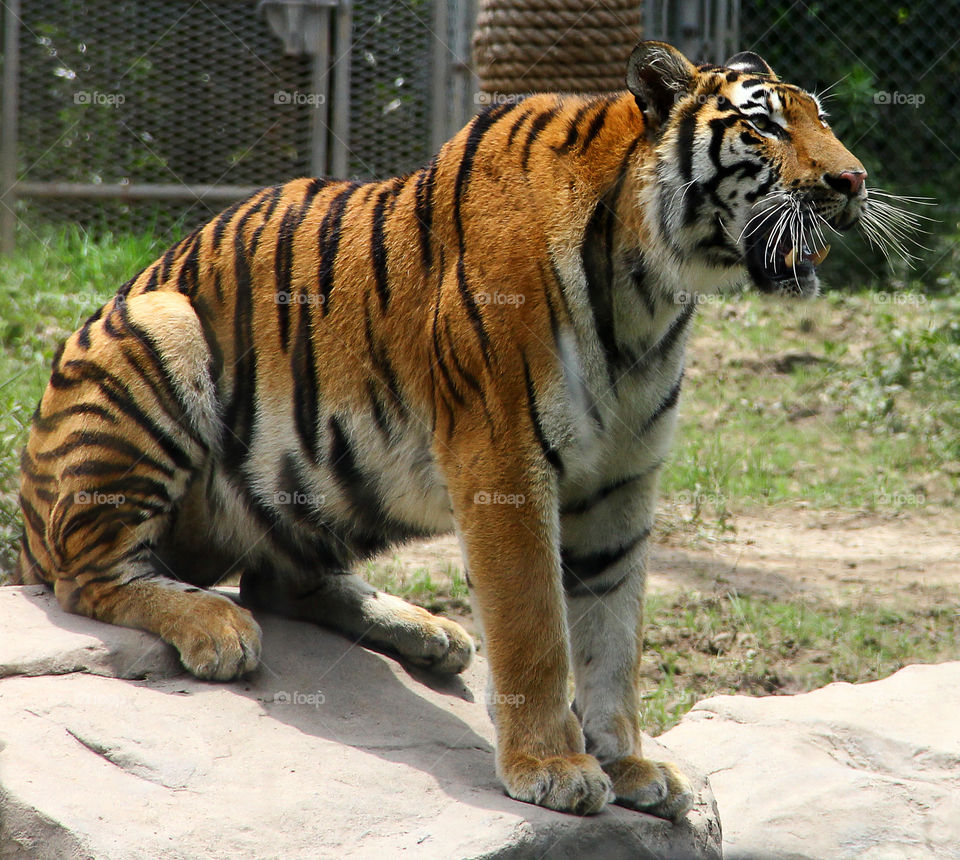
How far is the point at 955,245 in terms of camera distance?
8477 millimetres

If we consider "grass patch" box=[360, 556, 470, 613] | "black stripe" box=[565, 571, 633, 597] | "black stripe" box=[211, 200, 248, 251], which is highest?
"black stripe" box=[211, 200, 248, 251]

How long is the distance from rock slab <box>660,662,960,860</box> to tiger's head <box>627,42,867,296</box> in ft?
4.86

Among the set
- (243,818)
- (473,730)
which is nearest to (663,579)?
(473,730)

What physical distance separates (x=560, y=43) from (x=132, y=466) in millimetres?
3964

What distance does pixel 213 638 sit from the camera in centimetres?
317

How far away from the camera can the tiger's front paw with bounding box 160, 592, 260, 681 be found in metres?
3.15

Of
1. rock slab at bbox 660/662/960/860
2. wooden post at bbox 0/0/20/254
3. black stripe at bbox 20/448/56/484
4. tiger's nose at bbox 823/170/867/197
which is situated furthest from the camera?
wooden post at bbox 0/0/20/254

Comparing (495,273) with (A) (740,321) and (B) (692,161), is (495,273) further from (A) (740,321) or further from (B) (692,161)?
(A) (740,321)

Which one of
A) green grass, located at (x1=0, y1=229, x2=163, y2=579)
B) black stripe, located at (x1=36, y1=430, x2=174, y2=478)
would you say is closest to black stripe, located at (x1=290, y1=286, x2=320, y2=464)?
black stripe, located at (x1=36, y1=430, x2=174, y2=478)

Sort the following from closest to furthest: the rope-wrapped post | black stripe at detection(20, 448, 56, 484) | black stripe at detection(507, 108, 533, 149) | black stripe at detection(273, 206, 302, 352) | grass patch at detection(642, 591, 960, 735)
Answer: black stripe at detection(507, 108, 533, 149)
black stripe at detection(273, 206, 302, 352)
black stripe at detection(20, 448, 56, 484)
grass patch at detection(642, 591, 960, 735)
the rope-wrapped post

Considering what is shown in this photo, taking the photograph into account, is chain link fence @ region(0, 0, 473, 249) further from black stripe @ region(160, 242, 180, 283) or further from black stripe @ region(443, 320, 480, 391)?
black stripe @ region(443, 320, 480, 391)

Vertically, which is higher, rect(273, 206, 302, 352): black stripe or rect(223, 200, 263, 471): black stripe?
rect(273, 206, 302, 352): black stripe

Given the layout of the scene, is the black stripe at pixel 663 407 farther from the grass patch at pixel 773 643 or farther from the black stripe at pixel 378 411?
the grass patch at pixel 773 643

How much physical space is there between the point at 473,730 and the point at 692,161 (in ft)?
5.31
